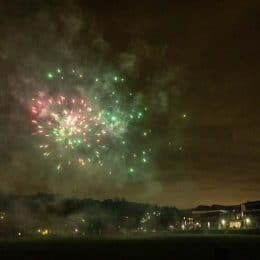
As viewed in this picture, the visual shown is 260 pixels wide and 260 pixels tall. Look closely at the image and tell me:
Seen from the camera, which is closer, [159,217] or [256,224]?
[256,224]

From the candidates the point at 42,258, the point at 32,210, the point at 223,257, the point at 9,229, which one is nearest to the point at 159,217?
the point at 32,210

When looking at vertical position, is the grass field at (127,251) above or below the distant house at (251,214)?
below

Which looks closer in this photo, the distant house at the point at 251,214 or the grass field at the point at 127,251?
the grass field at the point at 127,251

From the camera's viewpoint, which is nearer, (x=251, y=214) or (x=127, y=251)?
(x=127, y=251)

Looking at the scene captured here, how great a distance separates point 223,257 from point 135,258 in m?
17.9

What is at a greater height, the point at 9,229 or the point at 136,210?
the point at 136,210

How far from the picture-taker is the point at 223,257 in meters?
11.0

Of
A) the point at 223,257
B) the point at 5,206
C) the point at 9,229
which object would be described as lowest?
the point at 223,257

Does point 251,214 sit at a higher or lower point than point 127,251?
higher

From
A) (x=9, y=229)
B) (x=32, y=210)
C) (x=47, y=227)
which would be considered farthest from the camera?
(x=32, y=210)

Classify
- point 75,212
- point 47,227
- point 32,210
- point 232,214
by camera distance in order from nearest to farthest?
point 47,227
point 32,210
point 75,212
point 232,214

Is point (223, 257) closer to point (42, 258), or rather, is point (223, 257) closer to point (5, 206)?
point (42, 258)

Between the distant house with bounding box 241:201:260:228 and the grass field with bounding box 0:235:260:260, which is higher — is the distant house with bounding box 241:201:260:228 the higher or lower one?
the higher one

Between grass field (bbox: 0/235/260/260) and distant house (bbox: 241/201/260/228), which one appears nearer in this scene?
grass field (bbox: 0/235/260/260)
